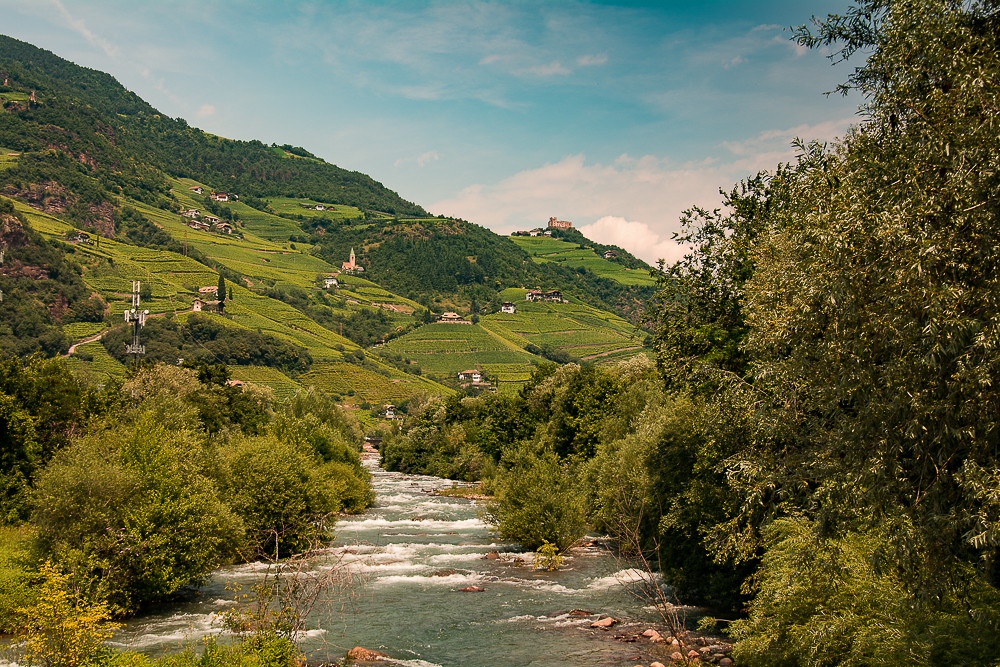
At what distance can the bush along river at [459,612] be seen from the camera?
23141 millimetres

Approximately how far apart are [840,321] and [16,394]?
144ft

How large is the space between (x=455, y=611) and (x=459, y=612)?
0.75ft

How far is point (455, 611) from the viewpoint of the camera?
95.9ft

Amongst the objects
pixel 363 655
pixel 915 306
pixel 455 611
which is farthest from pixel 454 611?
pixel 915 306

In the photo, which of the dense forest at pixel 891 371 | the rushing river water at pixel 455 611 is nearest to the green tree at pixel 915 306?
the dense forest at pixel 891 371

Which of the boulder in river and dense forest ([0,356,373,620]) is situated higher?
dense forest ([0,356,373,620])

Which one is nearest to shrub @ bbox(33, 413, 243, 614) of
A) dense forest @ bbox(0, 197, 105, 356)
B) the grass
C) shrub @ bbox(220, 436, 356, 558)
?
shrub @ bbox(220, 436, 356, 558)

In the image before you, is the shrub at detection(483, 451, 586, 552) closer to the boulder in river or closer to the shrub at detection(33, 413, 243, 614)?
the shrub at detection(33, 413, 243, 614)

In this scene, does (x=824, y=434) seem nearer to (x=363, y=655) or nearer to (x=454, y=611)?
(x=363, y=655)

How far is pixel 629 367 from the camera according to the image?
70.4 m

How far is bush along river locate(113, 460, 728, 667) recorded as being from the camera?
23.1 metres

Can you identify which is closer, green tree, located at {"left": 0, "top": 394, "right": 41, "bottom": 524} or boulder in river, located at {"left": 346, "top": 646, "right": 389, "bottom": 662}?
boulder in river, located at {"left": 346, "top": 646, "right": 389, "bottom": 662}

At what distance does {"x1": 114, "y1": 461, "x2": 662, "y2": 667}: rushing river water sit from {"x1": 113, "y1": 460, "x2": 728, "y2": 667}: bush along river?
0.14 feet

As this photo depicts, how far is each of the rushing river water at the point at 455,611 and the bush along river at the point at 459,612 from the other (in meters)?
0.04
